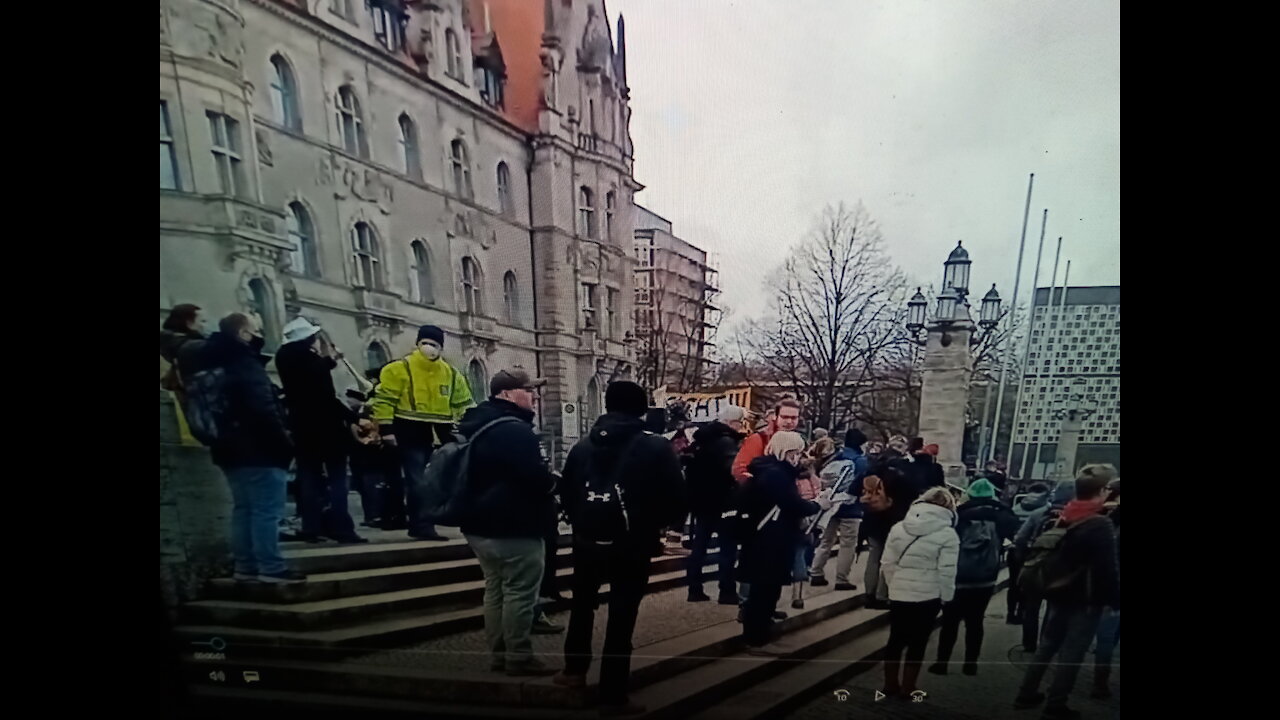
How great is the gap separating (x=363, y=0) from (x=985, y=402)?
2576 millimetres

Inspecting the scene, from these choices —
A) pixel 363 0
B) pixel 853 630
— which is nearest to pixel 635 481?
pixel 853 630

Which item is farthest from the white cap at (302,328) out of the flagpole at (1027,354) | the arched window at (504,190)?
the flagpole at (1027,354)

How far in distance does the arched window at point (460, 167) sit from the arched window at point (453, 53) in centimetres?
24

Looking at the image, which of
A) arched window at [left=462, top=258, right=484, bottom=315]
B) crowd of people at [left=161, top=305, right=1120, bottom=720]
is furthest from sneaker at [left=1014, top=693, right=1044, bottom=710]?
arched window at [left=462, top=258, right=484, bottom=315]

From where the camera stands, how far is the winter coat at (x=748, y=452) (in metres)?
2.58

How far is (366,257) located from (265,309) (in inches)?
17.1

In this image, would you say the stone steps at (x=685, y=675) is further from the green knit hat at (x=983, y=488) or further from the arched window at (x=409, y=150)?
the arched window at (x=409, y=150)

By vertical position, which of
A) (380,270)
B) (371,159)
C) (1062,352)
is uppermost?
(371,159)

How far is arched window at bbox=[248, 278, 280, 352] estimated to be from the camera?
8.99 feet

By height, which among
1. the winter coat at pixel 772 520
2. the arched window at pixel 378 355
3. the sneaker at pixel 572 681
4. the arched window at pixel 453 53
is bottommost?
the sneaker at pixel 572 681

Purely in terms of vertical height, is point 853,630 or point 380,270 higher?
point 380,270
